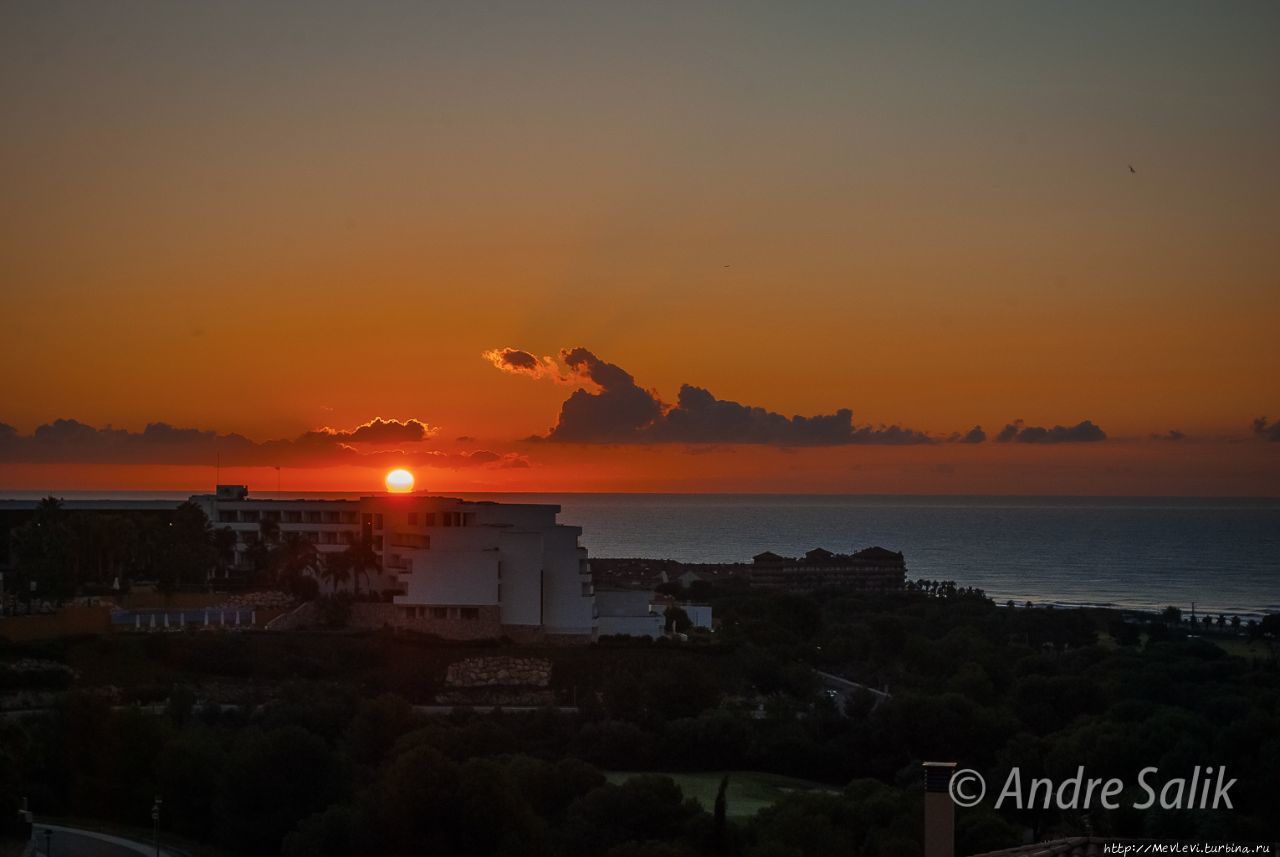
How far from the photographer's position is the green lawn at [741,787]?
26719mm

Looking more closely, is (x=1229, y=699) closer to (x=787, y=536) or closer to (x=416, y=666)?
(x=416, y=666)

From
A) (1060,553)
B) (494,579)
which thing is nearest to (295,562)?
(494,579)

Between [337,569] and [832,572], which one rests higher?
[337,569]

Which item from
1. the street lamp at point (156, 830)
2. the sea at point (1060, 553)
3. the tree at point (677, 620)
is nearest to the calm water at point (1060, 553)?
the sea at point (1060, 553)

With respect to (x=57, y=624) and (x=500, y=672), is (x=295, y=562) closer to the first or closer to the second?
(x=57, y=624)

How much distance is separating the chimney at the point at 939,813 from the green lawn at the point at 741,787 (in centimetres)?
1505

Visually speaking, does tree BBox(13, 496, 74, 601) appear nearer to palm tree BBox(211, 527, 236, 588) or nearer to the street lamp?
palm tree BBox(211, 527, 236, 588)

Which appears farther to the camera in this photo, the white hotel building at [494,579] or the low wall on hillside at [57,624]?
the white hotel building at [494,579]

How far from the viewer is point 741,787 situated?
94.0ft

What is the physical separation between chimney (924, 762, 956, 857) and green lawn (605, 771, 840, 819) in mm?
15045

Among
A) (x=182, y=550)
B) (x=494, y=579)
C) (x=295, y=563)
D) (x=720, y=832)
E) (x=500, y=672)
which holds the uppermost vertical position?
(x=182, y=550)

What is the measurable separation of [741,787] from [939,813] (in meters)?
18.4

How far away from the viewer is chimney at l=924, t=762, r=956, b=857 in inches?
422

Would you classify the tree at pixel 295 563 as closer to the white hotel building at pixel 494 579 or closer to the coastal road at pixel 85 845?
Answer: the white hotel building at pixel 494 579
